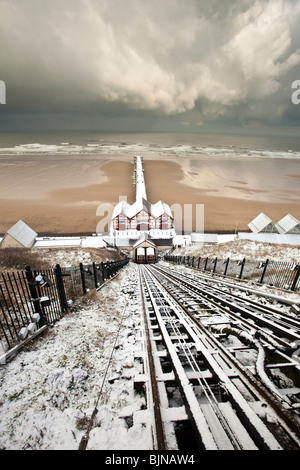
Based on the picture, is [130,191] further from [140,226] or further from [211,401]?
[211,401]

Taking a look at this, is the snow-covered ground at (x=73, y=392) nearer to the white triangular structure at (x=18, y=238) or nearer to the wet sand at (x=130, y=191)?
the white triangular structure at (x=18, y=238)

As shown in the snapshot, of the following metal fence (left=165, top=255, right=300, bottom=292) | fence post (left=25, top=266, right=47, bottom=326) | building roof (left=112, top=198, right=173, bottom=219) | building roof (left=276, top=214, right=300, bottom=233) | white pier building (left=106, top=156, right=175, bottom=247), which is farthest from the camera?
building roof (left=112, top=198, right=173, bottom=219)

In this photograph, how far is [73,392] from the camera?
3186 millimetres

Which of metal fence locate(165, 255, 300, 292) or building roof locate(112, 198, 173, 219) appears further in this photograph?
building roof locate(112, 198, 173, 219)

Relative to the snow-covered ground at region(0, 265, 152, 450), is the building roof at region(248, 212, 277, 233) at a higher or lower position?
lower

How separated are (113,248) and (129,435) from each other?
2778 cm

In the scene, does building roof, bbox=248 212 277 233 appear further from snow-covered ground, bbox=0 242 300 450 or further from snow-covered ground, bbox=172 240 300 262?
snow-covered ground, bbox=0 242 300 450

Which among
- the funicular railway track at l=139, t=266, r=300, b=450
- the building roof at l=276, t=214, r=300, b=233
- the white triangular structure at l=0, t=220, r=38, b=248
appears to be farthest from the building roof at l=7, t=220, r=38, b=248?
the building roof at l=276, t=214, r=300, b=233

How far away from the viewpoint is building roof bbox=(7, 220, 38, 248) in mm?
25980

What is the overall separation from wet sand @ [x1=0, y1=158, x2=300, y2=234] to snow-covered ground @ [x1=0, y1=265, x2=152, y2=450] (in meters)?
30.3

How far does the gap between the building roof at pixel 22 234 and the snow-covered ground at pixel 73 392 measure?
84.9ft

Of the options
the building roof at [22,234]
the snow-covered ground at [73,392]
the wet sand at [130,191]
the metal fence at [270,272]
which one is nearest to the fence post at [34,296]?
the snow-covered ground at [73,392]

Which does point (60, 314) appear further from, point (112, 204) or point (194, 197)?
point (194, 197)

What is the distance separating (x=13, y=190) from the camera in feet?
166
